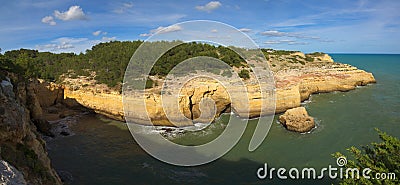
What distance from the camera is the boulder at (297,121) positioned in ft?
76.7

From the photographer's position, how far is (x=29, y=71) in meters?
26.2

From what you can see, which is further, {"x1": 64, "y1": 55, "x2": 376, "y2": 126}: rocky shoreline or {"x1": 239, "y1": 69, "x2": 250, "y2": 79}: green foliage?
{"x1": 239, "y1": 69, "x2": 250, "y2": 79}: green foliage

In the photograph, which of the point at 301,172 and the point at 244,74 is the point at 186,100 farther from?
→ the point at 301,172

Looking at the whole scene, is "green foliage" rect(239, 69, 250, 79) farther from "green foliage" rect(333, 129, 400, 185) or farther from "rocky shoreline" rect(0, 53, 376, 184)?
"green foliage" rect(333, 129, 400, 185)

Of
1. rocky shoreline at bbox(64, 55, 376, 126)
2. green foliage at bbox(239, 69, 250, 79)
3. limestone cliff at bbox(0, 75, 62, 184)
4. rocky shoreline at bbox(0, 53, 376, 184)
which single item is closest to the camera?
limestone cliff at bbox(0, 75, 62, 184)

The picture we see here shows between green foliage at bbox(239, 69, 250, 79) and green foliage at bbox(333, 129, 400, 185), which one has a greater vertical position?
green foliage at bbox(239, 69, 250, 79)

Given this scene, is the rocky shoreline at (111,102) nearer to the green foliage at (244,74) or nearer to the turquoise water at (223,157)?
the turquoise water at (223,157)

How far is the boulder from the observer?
23366 millimetres

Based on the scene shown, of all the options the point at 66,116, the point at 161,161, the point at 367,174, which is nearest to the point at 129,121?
the point at 66,116

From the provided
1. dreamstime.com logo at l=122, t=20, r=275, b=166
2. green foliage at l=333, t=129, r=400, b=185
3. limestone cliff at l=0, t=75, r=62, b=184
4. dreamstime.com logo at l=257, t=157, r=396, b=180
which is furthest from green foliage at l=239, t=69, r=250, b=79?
limestone cliff at l=0, t=75, r=62, b=184

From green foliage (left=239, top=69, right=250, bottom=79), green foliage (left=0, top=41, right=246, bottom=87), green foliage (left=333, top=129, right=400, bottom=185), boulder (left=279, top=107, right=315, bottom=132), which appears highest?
green foliage (left=0, top=41, right=246, bottom=87)

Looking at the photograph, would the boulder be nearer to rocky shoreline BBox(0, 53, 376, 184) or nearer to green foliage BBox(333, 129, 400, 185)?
rocky shoreline BBox(0, 53, 376, 184)

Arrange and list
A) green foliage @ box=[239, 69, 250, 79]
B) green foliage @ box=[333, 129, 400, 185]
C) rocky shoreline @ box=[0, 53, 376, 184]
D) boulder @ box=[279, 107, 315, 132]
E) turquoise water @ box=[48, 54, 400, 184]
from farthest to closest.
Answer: green foliage @ box=[239, 69, 250, 79], boulder @ box=[279, 107, 315, 132], rocky shoreline @ box=[0, 53, 376, 184], turquoise water @ box=[48, 54, 400, 184], green foliage @ box=[333, 129, 400, 185]

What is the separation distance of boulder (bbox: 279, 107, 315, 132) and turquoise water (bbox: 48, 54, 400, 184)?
0.61 m
